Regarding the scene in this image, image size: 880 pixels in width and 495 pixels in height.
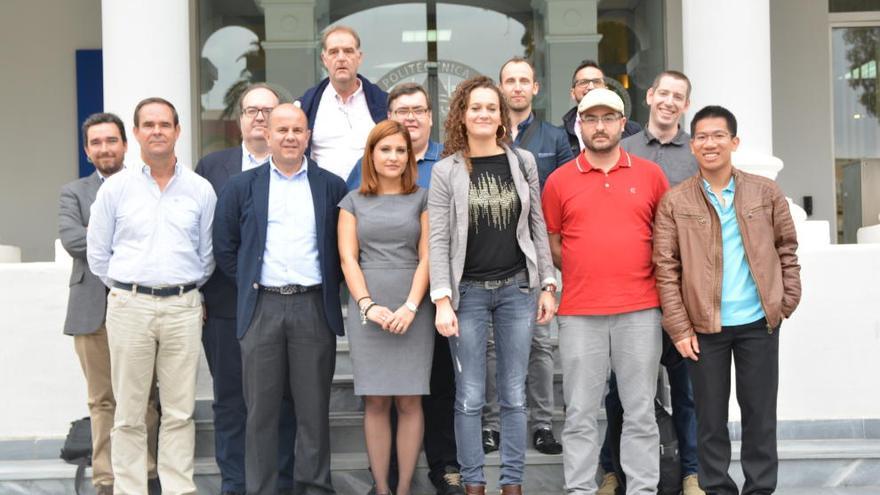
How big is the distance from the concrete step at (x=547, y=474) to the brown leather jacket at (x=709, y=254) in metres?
1.18

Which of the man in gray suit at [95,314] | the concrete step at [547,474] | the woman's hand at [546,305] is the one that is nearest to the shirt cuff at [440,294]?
the woman's hand at [546,305]

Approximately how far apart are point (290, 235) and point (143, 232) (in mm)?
672

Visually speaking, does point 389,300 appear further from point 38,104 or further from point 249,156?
point 38,104

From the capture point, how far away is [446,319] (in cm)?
480

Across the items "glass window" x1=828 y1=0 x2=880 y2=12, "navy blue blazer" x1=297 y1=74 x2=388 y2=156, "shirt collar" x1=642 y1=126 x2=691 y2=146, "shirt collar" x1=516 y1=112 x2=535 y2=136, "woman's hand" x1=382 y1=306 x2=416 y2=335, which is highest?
"glass window" x1=828 y1=0 x2=880 y2=12

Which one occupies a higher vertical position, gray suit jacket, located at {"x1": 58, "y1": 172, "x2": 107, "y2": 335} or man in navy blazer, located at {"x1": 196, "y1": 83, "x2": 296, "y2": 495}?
gray suit jacket, located at {"x1": 58, "y1": 172, "x2": 107, "y2": 335}

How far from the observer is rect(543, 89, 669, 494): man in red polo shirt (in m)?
4.84

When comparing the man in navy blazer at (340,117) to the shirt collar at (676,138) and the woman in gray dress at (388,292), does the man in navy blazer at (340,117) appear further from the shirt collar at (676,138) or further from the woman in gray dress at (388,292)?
the shirt collar at (676,138)

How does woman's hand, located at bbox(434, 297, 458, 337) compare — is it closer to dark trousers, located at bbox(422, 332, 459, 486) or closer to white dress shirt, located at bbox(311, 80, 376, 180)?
dark trousers, located at bbox(422, 332, 459, 486)

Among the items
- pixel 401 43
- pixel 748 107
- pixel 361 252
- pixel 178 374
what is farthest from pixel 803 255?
pixel 401 43

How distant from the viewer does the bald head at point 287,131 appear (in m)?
5.08

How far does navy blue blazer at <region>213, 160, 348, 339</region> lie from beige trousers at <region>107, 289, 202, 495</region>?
0.27 m

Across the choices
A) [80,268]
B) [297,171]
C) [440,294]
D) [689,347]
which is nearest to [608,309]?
[689,347]

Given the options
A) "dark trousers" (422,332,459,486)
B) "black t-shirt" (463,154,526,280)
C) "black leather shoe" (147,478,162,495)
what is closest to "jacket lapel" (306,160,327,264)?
"black t-shirt" (463,154,526,280)
